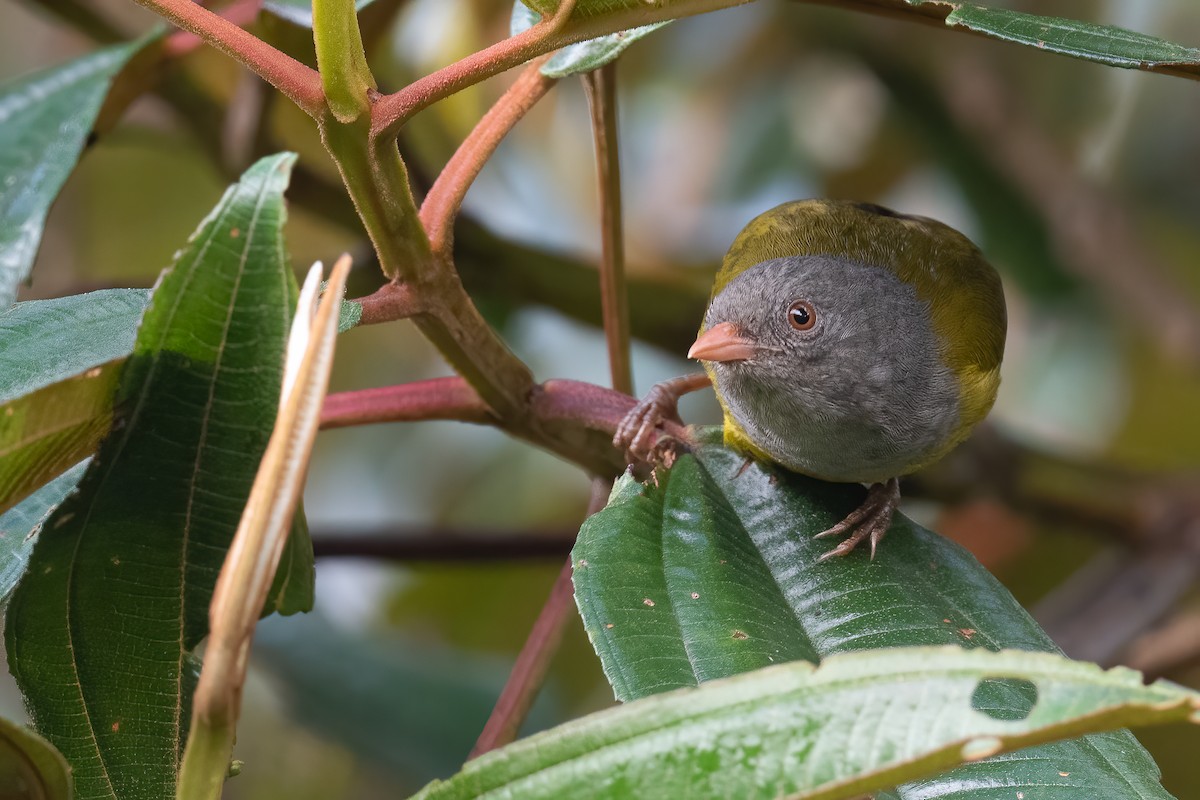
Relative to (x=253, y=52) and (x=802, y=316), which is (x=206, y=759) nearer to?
(x=253, y=52)

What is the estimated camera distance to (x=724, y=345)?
1672 mm

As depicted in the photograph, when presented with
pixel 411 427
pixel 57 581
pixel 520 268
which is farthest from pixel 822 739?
pixel 411 427

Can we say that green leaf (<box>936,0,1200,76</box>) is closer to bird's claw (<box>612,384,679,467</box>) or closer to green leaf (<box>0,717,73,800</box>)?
bird's claw (<box>612,384,679,467</box>)

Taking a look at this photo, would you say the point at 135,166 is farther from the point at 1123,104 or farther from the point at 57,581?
the point at 1123,104

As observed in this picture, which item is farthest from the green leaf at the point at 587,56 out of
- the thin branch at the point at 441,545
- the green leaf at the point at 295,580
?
the thin branch at the point at 441,545

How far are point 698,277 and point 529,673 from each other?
6.79 ft

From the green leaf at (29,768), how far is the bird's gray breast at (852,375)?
102 centimetres

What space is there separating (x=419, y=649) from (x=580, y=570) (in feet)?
5.56

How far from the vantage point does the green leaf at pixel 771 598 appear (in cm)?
89

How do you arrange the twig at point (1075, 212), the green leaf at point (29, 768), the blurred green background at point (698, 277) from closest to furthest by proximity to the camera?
the green leaf at point (29, 768)
the blurred green background at point (698, 277)
the twig at point (1075, 212)

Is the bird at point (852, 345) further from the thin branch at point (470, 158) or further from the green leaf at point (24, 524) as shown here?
the green leaf at point (24, 524)

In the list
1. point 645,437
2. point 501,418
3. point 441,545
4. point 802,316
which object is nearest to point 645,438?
point 645,437

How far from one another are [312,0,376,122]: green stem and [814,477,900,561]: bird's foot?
657mm

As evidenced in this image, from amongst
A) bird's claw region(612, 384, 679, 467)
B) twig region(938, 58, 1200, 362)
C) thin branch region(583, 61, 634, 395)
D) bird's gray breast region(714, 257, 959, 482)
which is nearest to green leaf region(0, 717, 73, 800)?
bird's claw region(612, 384, 679, 467)
